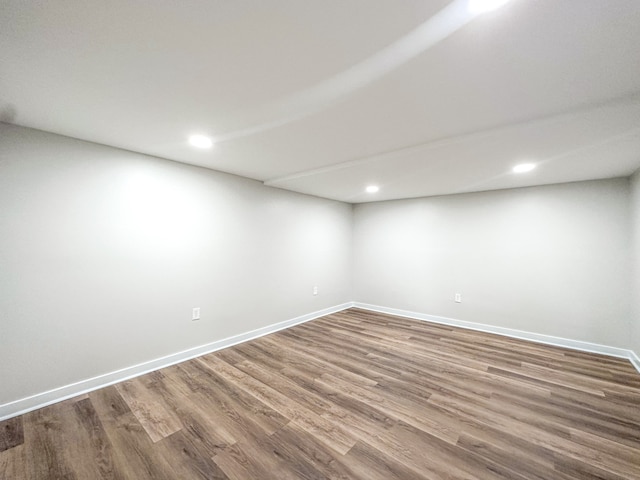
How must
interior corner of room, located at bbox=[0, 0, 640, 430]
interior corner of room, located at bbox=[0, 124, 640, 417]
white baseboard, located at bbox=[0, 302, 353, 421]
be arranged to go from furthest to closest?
1. interior corner of room, located at bbox=[0, 124, 640, 417]
2. white baseboard, located at bbox=[0, 302, 353, 421]
3. interior corner of room, located at bbox=[0, 0, 640, 430]

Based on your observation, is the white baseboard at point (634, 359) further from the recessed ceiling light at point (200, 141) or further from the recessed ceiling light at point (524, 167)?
the recessed ceiling light at point (200, 141)

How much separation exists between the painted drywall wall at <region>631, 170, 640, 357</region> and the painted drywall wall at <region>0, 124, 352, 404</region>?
420 cm

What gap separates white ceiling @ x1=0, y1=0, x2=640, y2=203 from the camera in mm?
975

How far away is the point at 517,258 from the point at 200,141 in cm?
422

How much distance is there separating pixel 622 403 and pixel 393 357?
1840mm

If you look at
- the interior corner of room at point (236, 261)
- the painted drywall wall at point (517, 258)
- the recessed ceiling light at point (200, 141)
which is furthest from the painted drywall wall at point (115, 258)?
the painted drywall wall at point (517, 258)

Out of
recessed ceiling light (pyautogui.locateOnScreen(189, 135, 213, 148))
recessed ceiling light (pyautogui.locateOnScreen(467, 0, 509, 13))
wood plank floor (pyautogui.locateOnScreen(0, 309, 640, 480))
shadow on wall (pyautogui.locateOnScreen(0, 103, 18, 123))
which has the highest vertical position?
recessed ceiling light (pyautogui.locateOnScreen(467, 0, 509, 13))

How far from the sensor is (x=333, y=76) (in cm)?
134

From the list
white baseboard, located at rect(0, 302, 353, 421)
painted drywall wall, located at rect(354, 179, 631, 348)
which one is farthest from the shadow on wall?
painted drywall wall, located at rect(354, 179, 631, 348)

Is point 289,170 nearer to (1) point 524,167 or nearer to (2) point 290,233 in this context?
(2) point 290,233

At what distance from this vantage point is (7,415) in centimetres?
185

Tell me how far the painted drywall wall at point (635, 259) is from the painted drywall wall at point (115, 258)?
4201 millimetres

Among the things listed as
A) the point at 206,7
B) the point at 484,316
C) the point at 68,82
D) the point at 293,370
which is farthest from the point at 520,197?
the point at 68,82

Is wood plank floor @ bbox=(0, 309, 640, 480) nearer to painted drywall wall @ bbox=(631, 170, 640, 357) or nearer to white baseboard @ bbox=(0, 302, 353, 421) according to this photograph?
white baseboard @ bbox=(0, 302, 353, 421)
